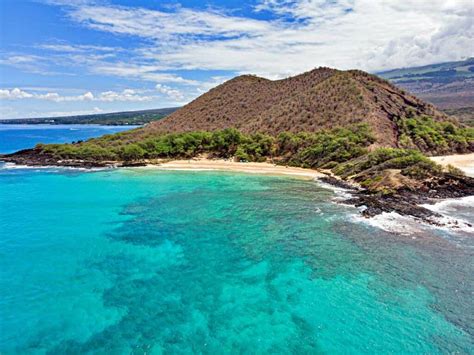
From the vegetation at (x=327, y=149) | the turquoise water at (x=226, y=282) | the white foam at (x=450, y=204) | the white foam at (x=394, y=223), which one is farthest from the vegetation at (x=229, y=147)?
the white foam at (x=394, y=223)

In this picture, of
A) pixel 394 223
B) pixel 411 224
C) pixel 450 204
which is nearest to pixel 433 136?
pixel 450 204

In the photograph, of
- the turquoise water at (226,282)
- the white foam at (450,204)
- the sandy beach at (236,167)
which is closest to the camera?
the turquoise water at (226,282)

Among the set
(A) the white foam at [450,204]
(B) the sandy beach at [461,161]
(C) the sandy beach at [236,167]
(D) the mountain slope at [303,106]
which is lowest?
(A) the white foam at [450,204]

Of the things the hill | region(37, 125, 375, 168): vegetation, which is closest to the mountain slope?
the hill

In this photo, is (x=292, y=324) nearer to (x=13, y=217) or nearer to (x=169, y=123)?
(x=13, y=217)

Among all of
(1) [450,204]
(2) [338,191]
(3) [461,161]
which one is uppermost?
(3) [461,161]

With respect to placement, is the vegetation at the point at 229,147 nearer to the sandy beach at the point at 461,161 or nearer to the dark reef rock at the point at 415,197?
the sandy beach at the point at 461,161

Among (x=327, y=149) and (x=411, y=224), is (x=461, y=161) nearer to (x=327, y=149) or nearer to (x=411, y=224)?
(x=327, y=149)
